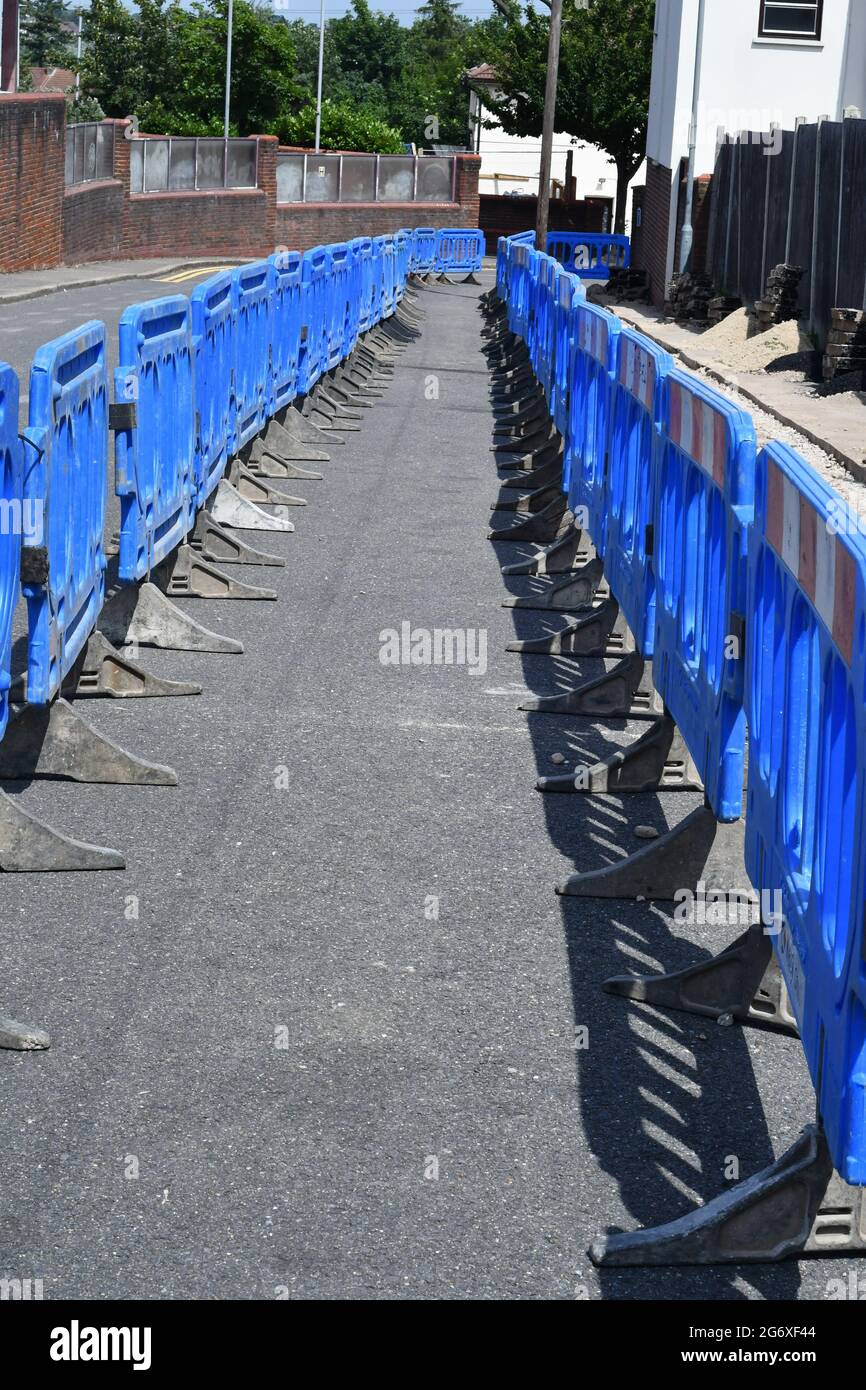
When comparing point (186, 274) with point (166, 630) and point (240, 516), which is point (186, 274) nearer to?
point (240, 516)

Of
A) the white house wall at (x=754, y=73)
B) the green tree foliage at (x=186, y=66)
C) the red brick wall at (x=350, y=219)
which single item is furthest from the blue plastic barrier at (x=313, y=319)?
the green tree foliage at (x=186, y=66)

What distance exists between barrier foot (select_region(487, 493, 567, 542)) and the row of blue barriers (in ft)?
12.2

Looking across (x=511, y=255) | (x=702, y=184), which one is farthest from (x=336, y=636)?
(x=702, y=184)

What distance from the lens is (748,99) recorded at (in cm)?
3738

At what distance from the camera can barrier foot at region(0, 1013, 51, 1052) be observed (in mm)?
4723

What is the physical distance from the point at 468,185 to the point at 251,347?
5423 cm

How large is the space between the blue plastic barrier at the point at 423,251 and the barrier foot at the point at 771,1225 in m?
42.4

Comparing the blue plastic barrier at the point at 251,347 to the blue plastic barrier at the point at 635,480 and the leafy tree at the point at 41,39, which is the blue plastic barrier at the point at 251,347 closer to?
the blue plastic barrier at the point at 635,480

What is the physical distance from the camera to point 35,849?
19.3 ft

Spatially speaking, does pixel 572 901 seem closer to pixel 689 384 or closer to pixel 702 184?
pixel 689 384

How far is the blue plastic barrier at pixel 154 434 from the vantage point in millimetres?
7684

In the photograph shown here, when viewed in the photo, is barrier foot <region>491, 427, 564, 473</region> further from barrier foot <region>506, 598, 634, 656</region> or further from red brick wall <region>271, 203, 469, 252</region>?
red brick wall <region>271, 203, 469, 252</region>

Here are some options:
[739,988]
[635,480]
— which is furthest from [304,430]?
[739,988]

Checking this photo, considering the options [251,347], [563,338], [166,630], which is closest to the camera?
Result: [166,630]
